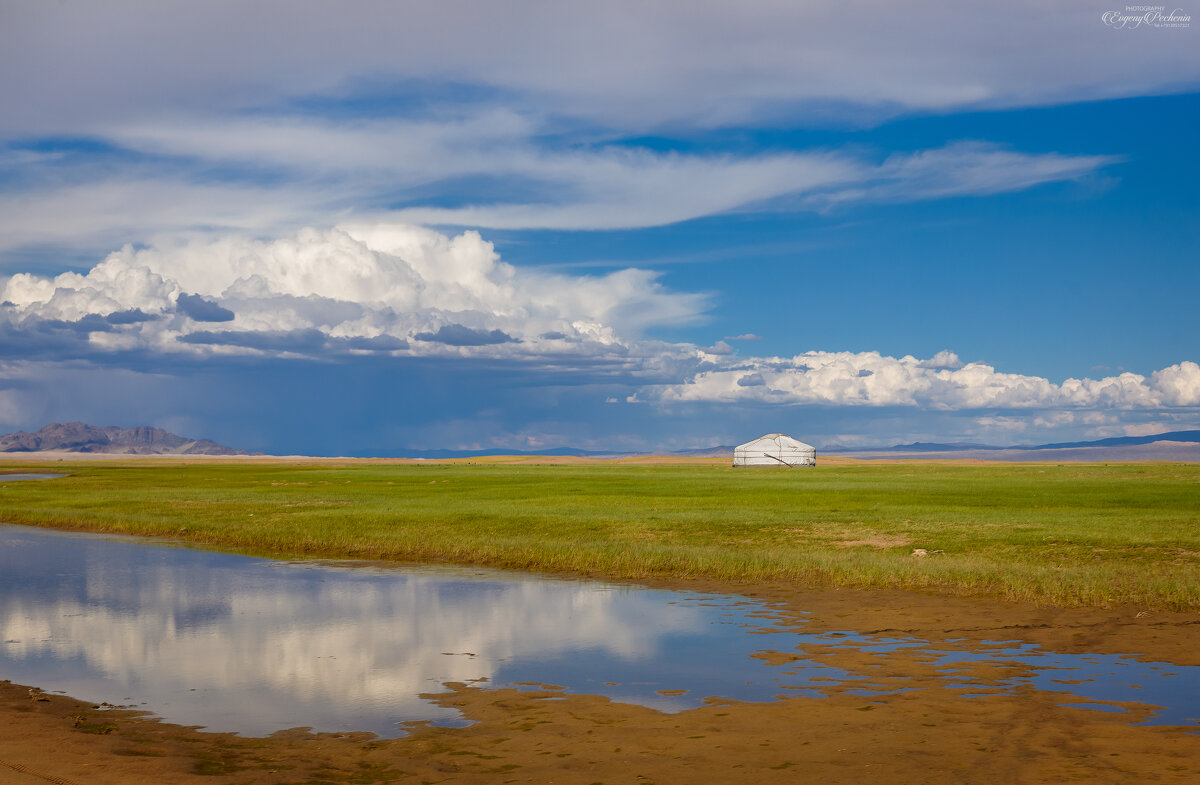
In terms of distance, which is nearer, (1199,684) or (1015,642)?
(1199,684)

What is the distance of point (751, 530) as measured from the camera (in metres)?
45.6

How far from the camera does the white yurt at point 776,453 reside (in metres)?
173

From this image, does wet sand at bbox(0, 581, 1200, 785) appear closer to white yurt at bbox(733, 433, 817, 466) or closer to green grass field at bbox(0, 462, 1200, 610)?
green grass field at bbox(0, 462, 1200, 610)

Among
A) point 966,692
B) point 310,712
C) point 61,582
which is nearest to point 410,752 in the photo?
point 310,712

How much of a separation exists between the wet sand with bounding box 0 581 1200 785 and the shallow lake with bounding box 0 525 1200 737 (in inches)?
23.5

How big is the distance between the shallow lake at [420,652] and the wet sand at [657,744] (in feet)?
1.96

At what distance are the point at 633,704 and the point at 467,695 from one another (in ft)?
10.1

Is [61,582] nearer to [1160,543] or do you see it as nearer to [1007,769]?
[1007,769]

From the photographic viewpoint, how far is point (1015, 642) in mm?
22141

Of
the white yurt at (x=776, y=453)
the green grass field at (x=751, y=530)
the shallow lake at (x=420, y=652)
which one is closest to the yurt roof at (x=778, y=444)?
the white yurt at (x=776, y=453)

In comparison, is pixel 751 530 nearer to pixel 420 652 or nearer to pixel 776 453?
pixel 420 652

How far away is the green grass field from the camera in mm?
31469

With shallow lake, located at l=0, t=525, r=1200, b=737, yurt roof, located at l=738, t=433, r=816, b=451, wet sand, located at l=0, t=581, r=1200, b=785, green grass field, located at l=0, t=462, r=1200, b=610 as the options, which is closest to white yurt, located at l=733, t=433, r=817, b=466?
yurt roof, located at l=738, t=433, r=816, b=451

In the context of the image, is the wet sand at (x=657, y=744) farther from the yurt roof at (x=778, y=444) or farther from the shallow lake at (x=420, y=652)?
the yurt roof at (x=778, y=444)
